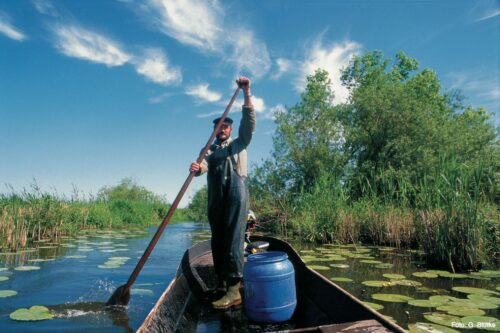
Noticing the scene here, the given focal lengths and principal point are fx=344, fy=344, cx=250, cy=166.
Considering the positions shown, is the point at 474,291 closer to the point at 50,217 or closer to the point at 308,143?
the point at 50,217

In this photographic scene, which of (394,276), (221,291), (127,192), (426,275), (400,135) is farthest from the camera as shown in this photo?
Result: (127,192)

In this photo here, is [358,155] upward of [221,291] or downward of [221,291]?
upward

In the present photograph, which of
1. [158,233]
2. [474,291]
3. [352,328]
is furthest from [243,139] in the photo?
[474,291]

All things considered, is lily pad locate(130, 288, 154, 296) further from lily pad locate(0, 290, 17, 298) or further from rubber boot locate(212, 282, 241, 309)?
rubber boot locate(212, 282, 241, 309)

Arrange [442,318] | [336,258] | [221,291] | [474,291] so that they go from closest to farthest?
[442,318] < [221,291] < [474,291] < [336,258]

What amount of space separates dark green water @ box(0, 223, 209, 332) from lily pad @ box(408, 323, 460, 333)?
2.88 meters

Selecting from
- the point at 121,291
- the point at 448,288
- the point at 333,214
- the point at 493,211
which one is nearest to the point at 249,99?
the point at 121,291

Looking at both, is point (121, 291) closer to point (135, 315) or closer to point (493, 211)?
point (135, 315)

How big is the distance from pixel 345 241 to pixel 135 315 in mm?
7663

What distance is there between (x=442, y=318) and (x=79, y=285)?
5.35m

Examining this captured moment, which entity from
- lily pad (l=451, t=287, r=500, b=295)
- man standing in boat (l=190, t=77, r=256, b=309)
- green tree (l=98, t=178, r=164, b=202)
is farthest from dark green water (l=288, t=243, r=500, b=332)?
green tree (l=98, t=178, r=164, b=202)

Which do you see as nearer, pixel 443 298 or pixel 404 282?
pixel 443 298

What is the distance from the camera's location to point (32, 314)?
161 inches

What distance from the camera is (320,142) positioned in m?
21.6
